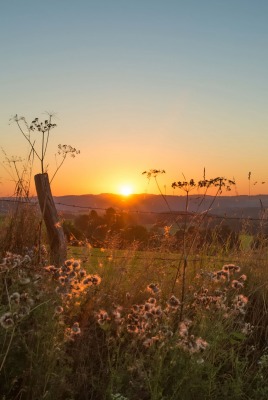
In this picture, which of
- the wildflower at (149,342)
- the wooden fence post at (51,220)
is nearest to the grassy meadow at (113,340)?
the wildflower at (149,342)

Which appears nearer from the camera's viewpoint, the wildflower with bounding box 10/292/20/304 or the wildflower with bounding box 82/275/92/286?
the wildflower with bounding box 10/292/20/304

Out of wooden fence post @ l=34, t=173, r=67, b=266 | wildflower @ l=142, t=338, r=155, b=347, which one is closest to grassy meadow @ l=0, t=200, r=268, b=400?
wildflower @ l=142, t=338, r=155, b=347

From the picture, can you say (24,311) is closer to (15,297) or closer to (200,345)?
(15,297)

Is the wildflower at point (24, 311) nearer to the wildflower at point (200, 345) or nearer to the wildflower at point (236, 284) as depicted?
Result: the wildflower at point (200, 345)

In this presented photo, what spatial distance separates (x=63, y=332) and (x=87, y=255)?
11.3ft

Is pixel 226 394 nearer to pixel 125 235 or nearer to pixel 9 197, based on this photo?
pixel 9 197

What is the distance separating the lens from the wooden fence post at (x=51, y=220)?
26.1 ft

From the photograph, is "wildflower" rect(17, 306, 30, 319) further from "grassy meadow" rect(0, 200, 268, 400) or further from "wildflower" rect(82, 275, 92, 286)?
"wildflower" rect(82, 275, 92, 286)

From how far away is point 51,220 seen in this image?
817 cm

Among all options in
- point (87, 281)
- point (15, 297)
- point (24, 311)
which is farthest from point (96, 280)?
point (15, 297)

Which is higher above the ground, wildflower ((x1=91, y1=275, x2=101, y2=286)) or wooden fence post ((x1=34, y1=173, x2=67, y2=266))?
wooden fence post ((x1=34, y1=173, x2=67, y2=266))

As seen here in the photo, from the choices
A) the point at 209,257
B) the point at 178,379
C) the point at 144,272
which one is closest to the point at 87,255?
the point at 144,272

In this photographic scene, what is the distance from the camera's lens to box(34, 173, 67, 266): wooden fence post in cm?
796

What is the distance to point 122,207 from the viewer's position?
33.8ft
